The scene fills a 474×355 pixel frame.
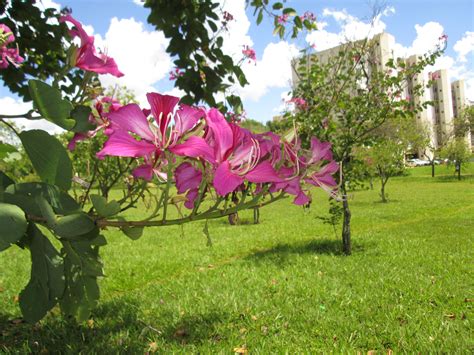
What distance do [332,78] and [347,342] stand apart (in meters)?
3.94

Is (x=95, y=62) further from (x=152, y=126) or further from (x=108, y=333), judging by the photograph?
(x=108, y=333)

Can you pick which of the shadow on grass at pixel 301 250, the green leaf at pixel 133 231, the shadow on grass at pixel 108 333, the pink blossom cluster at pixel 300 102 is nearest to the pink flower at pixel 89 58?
the green leaf at pixel 133 231

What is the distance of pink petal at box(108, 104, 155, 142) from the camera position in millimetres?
605

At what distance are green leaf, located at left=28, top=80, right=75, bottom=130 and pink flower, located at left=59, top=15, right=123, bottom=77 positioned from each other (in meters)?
0.15

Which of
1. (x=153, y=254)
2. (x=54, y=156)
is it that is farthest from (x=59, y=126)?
(x=153, y=254)

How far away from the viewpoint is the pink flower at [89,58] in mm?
858

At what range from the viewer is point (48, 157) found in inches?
31.0

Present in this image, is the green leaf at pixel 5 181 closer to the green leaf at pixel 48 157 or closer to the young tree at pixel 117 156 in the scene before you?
the young tree at pixel 117 156

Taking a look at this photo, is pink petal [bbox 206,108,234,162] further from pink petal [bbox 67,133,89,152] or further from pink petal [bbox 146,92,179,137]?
pink petal [bbox 67,133,89,152]

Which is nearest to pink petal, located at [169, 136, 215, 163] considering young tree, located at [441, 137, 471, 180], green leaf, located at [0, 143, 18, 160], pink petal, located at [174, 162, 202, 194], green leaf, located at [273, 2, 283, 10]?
pink petal, located at [174, 162, 202, 194]

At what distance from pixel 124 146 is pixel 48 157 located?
28cm

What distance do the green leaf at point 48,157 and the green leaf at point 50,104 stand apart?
4 cm

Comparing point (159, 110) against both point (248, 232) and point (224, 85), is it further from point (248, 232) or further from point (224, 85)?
point (248, 232)

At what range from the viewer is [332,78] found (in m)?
5.57
